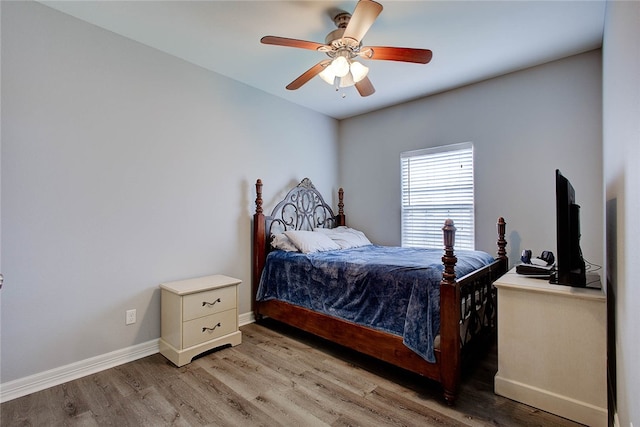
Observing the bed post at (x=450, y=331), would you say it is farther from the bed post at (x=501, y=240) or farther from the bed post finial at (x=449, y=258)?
the bed post at (x=501, y=240)

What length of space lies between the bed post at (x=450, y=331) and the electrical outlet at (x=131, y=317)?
242 centimetres

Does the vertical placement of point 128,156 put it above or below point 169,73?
below

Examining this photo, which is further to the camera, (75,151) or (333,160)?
(333,160)

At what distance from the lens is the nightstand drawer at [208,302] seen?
249 centimetres

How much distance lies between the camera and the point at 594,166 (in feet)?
8.98

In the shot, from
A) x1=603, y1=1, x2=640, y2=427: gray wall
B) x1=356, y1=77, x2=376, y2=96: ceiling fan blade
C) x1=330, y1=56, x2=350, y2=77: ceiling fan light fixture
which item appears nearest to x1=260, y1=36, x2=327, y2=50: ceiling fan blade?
x1=330, y1=56, x2=350, y2=77: ceiling fan light fixture

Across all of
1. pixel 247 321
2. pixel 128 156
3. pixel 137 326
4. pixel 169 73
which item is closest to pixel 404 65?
pixel 169 73

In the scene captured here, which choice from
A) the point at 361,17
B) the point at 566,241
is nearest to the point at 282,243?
the point at 361,17

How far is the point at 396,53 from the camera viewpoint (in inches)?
83.4

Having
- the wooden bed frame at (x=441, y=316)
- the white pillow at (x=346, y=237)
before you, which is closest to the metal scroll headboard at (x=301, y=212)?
→ the wooden bed frame at (x=441, y=316)

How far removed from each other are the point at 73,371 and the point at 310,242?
2.19 meters

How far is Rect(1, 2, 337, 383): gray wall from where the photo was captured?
6.72 ft

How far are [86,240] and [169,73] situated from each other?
64.3 inches

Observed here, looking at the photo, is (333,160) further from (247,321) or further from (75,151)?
(75,151)
